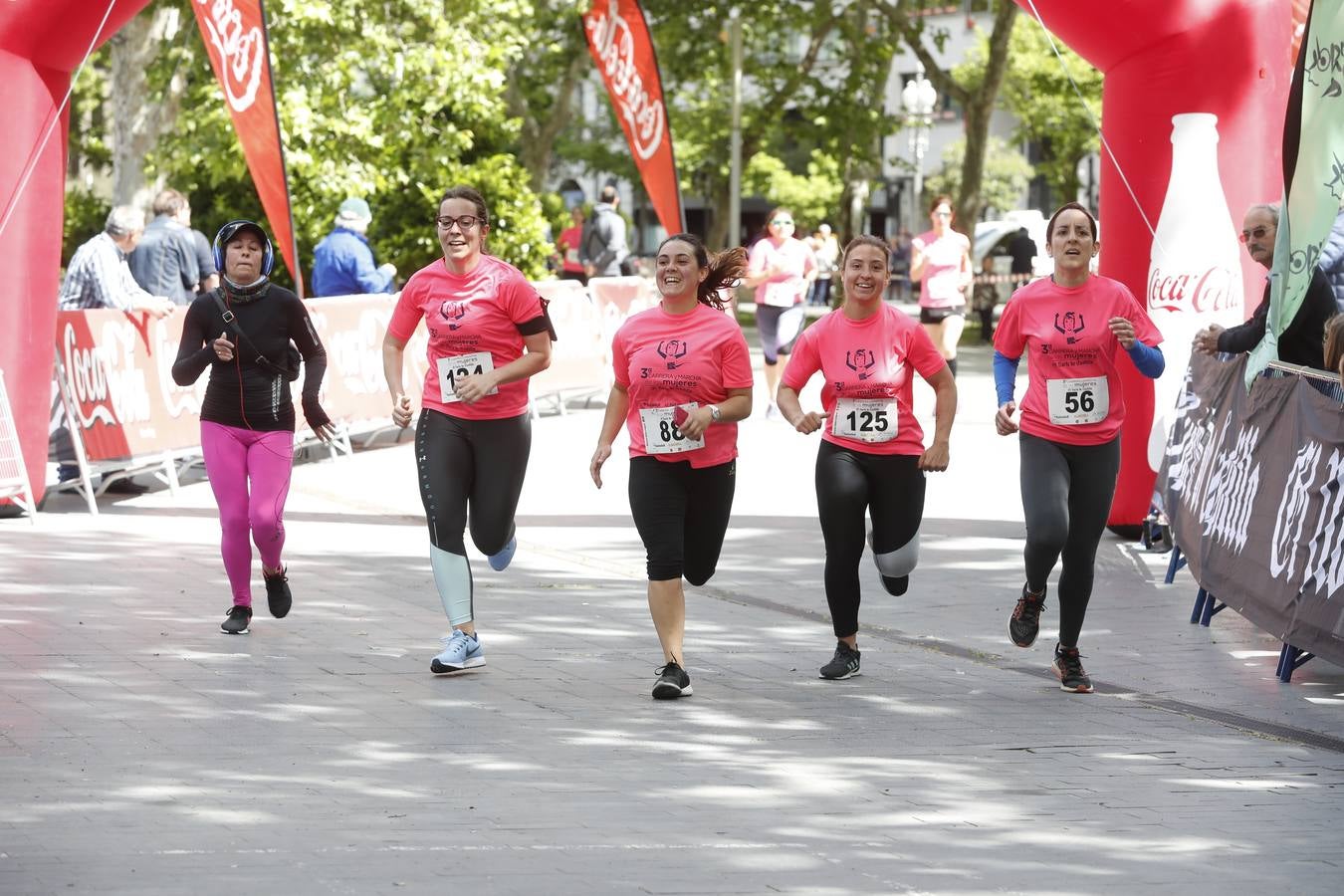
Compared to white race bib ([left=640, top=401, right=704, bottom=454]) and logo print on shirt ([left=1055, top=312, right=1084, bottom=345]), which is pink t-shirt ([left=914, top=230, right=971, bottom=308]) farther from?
white race bib ([left=640, top=401, right=704, bottom=454])

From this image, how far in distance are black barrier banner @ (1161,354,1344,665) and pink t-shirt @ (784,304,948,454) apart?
1467 mm

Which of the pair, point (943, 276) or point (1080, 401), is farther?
point (943, 276)

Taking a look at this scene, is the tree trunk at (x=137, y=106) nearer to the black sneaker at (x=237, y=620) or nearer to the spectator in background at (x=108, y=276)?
the spectator in background at (x=108, y=276)

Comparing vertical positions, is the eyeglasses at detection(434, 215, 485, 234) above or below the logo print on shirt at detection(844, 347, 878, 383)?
above

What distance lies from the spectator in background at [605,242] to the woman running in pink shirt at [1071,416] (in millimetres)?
14575

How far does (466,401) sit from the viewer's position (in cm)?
774

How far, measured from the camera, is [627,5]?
1862 centimetres

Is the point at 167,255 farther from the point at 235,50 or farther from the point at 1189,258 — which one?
the point at 1189,258

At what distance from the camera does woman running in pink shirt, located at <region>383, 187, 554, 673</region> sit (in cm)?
781

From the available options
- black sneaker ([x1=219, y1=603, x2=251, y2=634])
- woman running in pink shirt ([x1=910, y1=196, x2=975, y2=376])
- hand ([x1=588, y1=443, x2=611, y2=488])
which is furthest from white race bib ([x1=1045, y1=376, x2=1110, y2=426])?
woman running in pink shirt ([x1=910, y1=196, x2=975, y2=376])

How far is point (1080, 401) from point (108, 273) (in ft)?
24.7

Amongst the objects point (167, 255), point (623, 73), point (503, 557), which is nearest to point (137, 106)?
point (623, 73)

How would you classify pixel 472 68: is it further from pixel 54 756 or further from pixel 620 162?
pixel 620 162

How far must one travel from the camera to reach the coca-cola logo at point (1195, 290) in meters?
10.8
